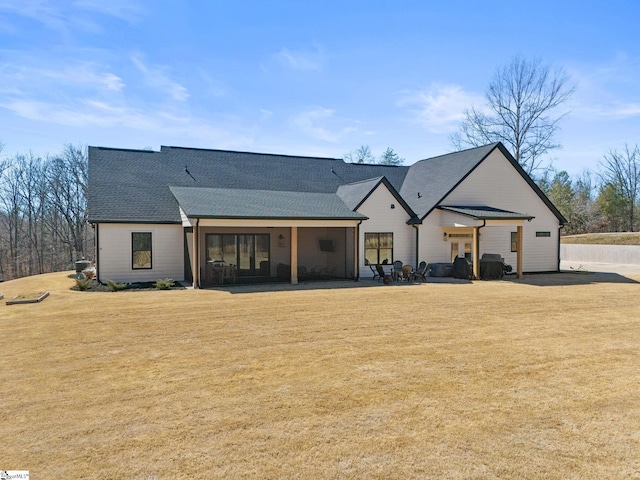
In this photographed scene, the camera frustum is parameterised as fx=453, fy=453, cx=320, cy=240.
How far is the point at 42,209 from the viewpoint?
1604 inches

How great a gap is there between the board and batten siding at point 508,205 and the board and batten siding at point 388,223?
2.61 meters

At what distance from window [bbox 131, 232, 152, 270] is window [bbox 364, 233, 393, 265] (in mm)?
9041

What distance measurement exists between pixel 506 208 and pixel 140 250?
56.3ft

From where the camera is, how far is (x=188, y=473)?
3.89 m

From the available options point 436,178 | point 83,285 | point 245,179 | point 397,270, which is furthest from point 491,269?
point 83,285

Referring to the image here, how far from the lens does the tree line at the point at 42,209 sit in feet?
131

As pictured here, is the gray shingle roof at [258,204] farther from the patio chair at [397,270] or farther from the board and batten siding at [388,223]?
the patio chair at [397,270]

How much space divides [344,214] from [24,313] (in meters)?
11.6

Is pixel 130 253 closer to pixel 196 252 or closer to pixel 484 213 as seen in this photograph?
pixel 196 252

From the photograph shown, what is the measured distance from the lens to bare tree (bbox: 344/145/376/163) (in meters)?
55.7

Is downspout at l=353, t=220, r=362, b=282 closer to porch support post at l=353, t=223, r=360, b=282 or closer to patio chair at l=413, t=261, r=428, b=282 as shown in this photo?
porch support post at l=353, t=223, r=360, b=282

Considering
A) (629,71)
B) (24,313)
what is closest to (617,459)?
(24,313)

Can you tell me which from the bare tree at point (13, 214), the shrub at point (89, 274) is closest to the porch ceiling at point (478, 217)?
the shrub at point (89, 274)

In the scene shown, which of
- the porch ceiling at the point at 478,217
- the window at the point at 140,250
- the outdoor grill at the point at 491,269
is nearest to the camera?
the window at the point at 140,250
